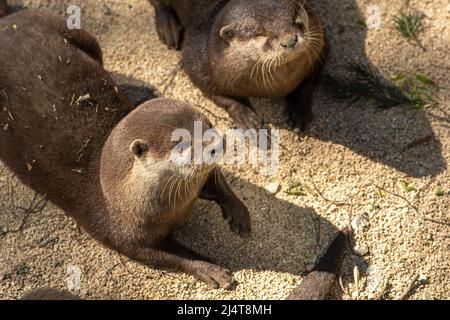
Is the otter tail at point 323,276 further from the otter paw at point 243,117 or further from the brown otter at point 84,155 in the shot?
the otter paw at point 243,117

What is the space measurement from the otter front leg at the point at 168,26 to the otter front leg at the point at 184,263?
132 cm

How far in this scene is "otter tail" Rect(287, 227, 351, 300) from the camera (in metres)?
3.70

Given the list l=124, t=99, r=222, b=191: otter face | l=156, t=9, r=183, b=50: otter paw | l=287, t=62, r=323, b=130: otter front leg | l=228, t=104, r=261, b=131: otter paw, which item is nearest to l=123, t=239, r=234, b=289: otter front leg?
l=124, t=99, r=222, b=191: otter face

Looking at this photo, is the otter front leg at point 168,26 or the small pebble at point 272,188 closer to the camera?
the small pebble at point 272,188

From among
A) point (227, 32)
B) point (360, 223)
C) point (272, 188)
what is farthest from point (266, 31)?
point (360, 223)

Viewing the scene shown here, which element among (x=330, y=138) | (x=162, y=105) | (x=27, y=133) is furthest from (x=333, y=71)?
(x=27, y=133)

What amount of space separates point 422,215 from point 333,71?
0.99 m

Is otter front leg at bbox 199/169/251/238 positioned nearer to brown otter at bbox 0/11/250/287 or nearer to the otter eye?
brown otter at bbox 0/11/250/287

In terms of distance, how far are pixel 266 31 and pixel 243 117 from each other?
606mm

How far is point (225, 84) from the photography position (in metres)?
4.29

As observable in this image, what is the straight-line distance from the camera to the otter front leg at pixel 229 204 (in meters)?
3.97

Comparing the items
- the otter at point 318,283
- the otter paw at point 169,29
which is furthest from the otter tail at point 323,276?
the otter paw at point 169,29

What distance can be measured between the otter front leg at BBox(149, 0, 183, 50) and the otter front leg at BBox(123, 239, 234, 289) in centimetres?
132

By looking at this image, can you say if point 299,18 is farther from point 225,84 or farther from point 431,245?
point 431,245
